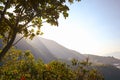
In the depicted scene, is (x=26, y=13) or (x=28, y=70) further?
(x=28, y=70)

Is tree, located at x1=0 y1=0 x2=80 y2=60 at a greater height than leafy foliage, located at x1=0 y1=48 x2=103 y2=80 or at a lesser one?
greater

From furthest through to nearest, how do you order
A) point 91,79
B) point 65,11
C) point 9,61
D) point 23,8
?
point 91,79, point 9,61, point 65,11, point 23,8

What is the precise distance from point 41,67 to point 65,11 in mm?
34043

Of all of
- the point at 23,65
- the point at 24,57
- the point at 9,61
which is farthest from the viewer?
the point at 23,65

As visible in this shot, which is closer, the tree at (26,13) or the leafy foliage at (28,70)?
the tree at (26,13)

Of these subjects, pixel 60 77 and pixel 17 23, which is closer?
pixel 17 23

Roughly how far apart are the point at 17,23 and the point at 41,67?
1333 inches

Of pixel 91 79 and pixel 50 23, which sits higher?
pixel 50 23

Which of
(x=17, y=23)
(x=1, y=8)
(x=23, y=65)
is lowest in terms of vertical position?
(x=23, y=65)

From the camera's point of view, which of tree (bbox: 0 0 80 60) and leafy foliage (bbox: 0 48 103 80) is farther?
leafy foliage (bbox: 0 48 103 80)

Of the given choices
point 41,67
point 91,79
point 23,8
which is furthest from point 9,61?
point 91,79

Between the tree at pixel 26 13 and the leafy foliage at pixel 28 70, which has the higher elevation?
the tree at pixel 26 13

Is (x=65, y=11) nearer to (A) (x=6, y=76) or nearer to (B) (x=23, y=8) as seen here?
(B) (x=23, y=8)

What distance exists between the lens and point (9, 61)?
120ft
